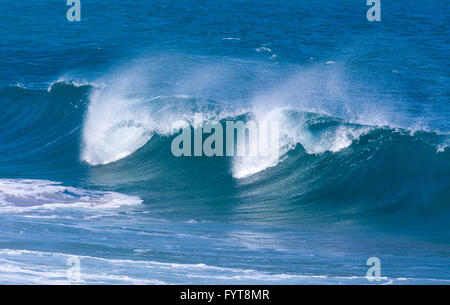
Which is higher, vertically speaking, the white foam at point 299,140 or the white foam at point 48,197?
the white foam at point 299,140

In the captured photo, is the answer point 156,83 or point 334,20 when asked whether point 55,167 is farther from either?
point 334,20

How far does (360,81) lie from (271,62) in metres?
4.41

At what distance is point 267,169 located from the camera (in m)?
17.1

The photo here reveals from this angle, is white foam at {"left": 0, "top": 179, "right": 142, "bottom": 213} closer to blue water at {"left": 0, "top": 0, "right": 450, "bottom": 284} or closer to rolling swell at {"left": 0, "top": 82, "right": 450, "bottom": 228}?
blue water at {"left": 0, "top": 0, "right": 450, "bottom": 284}

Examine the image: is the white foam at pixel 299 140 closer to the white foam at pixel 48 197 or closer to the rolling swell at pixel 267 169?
the rolling swell at pixel 267 169

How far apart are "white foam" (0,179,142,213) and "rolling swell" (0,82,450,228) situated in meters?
0.72

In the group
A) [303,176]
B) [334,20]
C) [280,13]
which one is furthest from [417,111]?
[280,13]

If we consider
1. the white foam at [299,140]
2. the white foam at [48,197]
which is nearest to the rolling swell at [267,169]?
the white foam at [299,140]

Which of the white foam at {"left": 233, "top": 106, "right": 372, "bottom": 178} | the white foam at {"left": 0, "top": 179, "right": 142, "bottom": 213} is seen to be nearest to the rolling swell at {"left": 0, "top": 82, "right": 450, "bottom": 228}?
the white foam at {"left": 233, "top": 106, "right": 372, "bottom": 178}

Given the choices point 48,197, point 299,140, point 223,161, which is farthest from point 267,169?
point 48,197

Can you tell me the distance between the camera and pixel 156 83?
82.5 ft

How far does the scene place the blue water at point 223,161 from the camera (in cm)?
1038

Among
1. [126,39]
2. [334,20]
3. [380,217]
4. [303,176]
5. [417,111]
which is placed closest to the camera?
[380,217]

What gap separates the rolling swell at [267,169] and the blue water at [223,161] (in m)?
0.04
